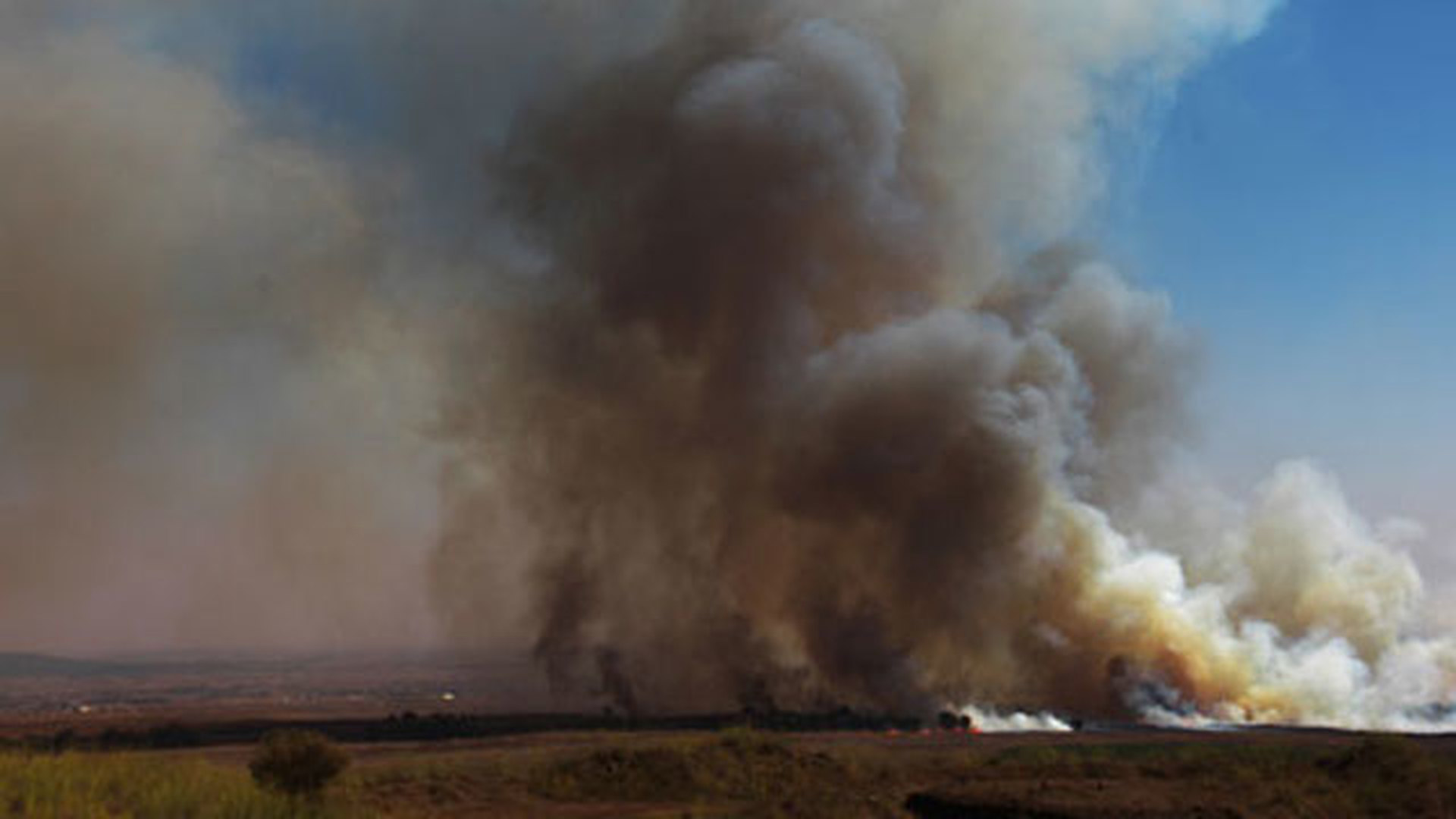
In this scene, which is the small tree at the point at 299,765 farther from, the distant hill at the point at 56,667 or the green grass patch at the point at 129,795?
the distant hill at the point at 56,667

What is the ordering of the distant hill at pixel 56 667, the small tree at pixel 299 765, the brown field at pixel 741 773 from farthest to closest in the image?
the distant hill at pixel 56 667 → the small tree at pixel 299 765 → the brown field at pixel 741 773

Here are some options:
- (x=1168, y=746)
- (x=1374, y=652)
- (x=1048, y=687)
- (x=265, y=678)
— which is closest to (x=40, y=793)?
(x=1168, y=746)

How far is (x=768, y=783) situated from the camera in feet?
108

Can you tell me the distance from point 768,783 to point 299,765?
1197 centimetres

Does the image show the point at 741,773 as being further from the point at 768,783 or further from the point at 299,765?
the point at 299,765

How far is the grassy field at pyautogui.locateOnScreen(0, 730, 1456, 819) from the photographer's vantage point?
2566 centimetres

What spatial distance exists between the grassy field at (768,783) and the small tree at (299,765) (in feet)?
1.82

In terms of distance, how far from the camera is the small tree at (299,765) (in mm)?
27734

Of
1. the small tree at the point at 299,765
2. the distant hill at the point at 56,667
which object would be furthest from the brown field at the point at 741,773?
the distant hill at the point at 56,667

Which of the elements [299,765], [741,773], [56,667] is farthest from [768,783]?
[56,667]

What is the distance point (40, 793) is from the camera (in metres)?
23.9

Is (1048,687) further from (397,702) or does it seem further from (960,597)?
(397,702)

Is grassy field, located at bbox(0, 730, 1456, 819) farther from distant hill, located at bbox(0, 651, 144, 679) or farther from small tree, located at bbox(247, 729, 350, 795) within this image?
distant hill, located at bbox(0, 651, 144, 679)

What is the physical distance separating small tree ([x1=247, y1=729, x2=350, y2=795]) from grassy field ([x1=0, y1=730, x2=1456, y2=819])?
1.82 ft
